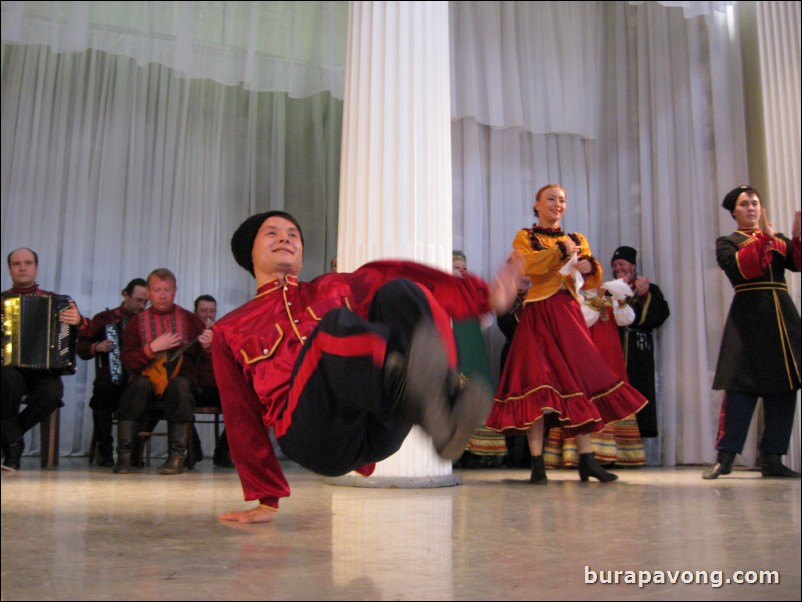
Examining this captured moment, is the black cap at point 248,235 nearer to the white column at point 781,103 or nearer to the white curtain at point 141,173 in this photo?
the white curtain at point 141,173

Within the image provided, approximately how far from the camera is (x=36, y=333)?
4695mm

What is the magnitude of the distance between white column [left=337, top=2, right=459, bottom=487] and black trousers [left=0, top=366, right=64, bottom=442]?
188 cm

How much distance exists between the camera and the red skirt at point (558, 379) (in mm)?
4207

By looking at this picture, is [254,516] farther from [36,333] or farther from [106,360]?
[106,360]

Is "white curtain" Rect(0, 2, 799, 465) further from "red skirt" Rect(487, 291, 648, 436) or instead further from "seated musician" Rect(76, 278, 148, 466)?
"red skirt" Rect(487, 291, 648, 436)

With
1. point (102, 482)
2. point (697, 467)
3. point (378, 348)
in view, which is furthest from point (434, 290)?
point (697, 467)

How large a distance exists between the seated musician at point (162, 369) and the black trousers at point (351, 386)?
2.83 metres

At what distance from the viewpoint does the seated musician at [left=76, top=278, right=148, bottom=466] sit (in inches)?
198

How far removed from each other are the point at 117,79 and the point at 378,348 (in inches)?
201

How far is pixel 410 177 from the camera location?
4.13 meters

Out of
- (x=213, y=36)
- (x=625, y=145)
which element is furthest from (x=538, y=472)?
(x=213, y=36)

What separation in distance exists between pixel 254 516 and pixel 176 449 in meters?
2.16

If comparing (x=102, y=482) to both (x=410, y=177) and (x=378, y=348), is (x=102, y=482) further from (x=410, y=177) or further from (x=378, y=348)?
(x=378, y=348)

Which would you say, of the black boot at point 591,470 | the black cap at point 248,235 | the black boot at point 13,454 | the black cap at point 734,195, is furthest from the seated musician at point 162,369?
the black cap at point 734,195
